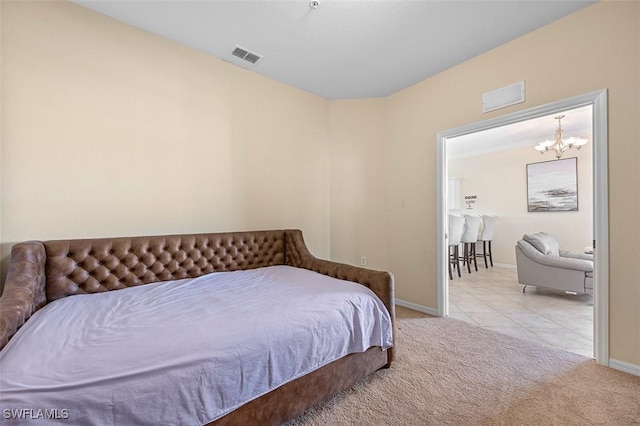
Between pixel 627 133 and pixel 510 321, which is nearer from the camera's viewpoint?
pixel 627 133

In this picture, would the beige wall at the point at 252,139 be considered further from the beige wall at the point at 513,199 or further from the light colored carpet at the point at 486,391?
the beige wall at the point at 513,199

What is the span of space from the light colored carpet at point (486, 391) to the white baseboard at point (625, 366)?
0.05 meters

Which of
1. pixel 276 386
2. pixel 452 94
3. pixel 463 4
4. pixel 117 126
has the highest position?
pixel 463 4

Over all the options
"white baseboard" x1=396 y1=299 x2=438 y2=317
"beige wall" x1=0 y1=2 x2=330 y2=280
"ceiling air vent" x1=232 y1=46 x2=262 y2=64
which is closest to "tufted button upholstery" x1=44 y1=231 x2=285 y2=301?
"beige wall" x1=0 y1=2 x2=330 y2=280

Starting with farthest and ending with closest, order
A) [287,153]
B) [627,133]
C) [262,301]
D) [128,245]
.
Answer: [287,153] < [128,245] < [627,133] < [262,301]

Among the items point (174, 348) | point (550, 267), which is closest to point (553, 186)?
point (550, 267)

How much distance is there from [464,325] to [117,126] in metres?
3.77

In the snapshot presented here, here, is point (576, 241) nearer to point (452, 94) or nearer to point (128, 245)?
point (452, 94)

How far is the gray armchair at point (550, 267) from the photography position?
349 centimetres

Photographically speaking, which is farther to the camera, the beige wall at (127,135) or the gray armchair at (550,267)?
the gray armchair at (550,267)

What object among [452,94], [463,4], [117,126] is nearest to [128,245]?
[117,126]

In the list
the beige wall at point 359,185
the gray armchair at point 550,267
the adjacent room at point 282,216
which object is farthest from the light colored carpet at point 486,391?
the gray armchair at point 550,267

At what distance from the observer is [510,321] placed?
2.91 m

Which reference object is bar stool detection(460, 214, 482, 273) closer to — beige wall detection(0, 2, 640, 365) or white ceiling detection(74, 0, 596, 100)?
beige wall detection(0, 2, 640, 365)
